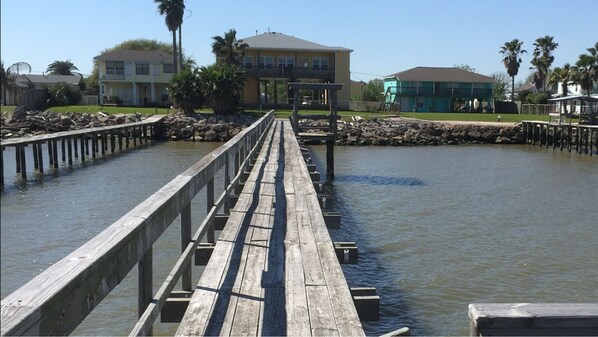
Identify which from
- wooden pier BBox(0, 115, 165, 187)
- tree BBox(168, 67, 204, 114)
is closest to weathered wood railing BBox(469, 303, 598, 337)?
wooden pier BBox(0, 115, 165, 187)

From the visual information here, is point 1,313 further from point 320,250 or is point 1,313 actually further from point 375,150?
point 375,150

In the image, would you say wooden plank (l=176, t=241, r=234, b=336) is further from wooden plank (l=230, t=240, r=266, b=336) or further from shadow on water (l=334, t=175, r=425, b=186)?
shadow on water (l=334, t=175, r=425, b=186)

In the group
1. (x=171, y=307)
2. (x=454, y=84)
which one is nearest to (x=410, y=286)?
(x=171, y=307)

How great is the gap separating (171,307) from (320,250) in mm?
1933

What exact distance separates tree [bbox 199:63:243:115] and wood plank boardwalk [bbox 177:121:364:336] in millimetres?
46297

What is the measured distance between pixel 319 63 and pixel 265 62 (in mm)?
6289

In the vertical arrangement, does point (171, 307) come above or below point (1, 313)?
below

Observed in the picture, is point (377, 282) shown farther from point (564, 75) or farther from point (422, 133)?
point (564, 75)

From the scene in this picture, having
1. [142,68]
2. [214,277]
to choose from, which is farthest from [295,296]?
[142,68]

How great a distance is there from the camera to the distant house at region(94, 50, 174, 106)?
228 feet

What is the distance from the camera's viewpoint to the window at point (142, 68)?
229ft

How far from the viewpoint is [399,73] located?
76438mm

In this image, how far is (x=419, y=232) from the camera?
14.7 meters

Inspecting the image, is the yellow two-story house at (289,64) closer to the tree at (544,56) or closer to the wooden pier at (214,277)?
the tree at (544,56)
